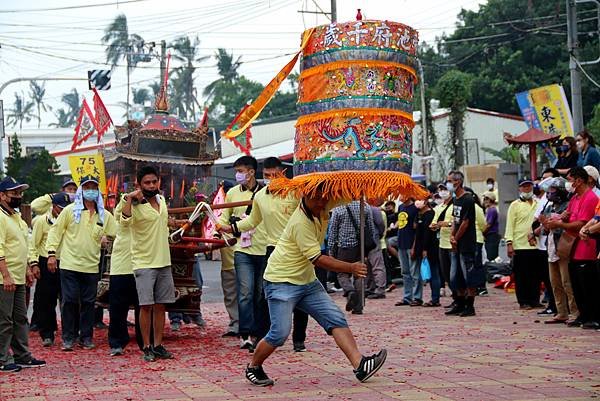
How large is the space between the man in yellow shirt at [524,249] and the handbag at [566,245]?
213cm

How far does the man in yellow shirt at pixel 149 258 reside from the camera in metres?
10.3

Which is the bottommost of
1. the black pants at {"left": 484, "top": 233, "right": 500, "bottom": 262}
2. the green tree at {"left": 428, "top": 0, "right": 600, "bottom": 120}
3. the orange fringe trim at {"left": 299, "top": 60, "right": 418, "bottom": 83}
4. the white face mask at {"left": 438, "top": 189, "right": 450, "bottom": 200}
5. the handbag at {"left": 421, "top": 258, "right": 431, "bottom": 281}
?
the handbag at {"left": 421, "top": 258, "right": 431, "bottom": 281}

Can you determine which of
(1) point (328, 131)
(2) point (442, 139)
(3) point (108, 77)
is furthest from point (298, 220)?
(2) point (442, 139)

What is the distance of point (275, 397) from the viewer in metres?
7.98

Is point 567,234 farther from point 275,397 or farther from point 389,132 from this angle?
point 275,397

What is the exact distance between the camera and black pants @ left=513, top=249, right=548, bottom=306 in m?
14.9

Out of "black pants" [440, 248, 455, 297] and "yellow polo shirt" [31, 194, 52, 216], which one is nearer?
"yellow polo shirt" [31, 194, 52, 216]

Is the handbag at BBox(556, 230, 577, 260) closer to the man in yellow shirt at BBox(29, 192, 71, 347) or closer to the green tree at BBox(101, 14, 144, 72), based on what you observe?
the man in yellow shirt at BBox(29, 192, 71, 347)

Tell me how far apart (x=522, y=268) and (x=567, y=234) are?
2825mm

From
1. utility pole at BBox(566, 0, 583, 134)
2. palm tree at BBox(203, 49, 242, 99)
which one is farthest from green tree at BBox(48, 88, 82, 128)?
utility pole at BBox(566, 0, 583, 134)

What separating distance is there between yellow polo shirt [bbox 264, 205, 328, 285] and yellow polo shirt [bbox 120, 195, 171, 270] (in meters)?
2.06

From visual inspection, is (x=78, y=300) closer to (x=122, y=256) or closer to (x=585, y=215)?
(x=122, y=256)

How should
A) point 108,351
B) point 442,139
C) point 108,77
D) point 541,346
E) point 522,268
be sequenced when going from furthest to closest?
1. point 442,139
2. point 108,77
3. point 522,268
4. point 108,351
5. point 541,346

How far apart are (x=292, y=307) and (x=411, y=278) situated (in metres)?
8.02
